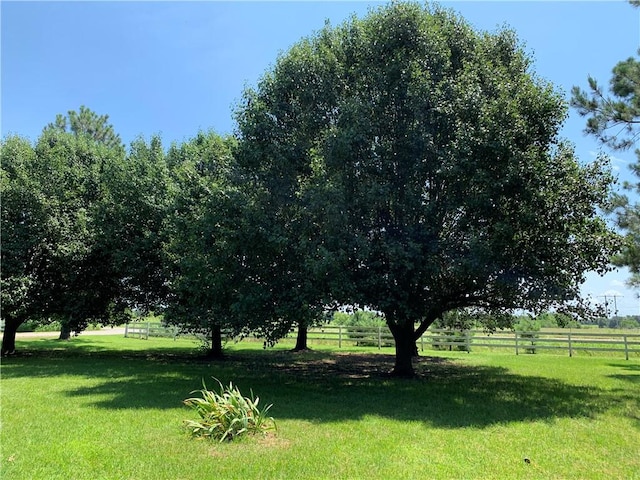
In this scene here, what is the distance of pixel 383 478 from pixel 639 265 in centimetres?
1060

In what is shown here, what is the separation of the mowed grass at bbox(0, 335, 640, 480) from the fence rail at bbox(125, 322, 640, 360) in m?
6.41

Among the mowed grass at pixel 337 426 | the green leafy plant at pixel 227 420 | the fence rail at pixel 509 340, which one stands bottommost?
the mowed grass at pixel 337 426

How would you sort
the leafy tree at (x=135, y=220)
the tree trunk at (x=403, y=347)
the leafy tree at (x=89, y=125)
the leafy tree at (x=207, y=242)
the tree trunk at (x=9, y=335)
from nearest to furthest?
1. the leafy tree at (x=207, y=242)
2. the tree trunk at (x=403, y=347)
3. the leafy tree at (x=135, y=220)
4. the tree trunk at (x=9, y=335)
5. the leafy tree at (x=89, y=125)

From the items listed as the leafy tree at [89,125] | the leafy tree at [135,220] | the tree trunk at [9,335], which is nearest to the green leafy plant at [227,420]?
the leafy tree at [135,220]

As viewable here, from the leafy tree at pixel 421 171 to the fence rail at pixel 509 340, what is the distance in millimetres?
10352

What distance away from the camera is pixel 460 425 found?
286 inches

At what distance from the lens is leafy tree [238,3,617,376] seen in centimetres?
934

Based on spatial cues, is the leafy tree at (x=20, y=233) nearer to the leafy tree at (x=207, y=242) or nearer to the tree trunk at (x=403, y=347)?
the leafy tree at (x=207, y=242)

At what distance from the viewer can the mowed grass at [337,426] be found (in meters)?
5.23

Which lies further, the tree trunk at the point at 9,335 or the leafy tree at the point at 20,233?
the tree trunk at the point at 9,335

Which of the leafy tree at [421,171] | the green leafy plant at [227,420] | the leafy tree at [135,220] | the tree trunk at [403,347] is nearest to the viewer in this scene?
the green leafy plant at [227,420]

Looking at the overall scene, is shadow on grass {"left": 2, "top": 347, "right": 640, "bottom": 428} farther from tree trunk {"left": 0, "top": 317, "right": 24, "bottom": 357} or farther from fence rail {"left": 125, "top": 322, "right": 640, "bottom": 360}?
fence rail {"left": 125, "top": 322, "right": 640, "bottom": 360}

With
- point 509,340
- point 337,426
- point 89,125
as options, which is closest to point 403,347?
point 337,426

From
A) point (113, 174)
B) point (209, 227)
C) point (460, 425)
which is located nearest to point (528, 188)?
point (460, 425)
